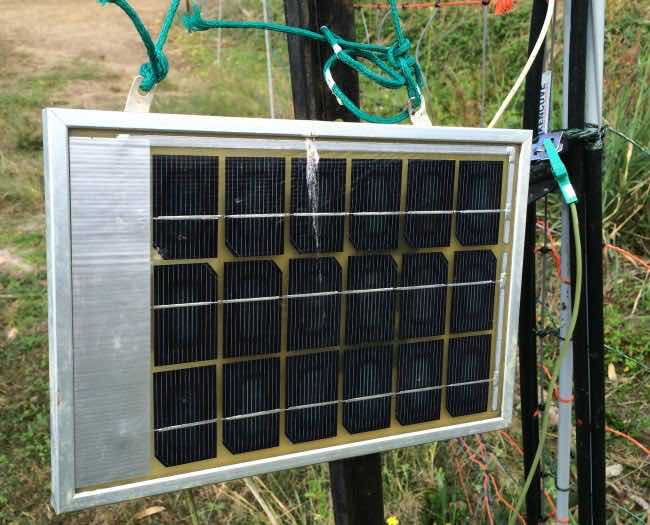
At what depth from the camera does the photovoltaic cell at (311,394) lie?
1.18 m

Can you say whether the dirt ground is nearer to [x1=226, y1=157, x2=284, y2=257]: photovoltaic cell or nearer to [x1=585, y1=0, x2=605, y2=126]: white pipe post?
[x1=585, y1=0, x2=605, y2=126]: white pipe post

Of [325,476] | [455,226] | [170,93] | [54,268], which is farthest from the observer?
[170,93]

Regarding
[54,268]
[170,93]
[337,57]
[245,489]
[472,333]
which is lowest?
[245,489]

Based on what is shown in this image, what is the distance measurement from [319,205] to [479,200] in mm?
337

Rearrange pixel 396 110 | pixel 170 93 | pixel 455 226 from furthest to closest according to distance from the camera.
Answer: pixel 170 93 < pixel 396 110 < pixel 455 226

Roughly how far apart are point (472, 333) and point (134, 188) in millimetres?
708

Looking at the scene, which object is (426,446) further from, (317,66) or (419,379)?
(317,66)

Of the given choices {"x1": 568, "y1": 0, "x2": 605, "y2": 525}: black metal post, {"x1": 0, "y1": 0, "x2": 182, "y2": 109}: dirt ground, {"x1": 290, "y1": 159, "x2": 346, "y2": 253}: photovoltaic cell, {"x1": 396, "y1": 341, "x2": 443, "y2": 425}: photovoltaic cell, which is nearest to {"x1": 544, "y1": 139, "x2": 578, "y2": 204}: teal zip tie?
{"x1": 568, "y1": 0, "x2": 605, "y2": 525}: black metal post

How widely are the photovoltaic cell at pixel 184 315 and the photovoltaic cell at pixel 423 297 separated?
37cm

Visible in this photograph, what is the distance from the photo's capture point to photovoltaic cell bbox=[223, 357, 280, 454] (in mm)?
1132

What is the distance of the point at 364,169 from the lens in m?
1.16

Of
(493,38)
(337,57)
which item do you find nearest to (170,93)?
(493,38)

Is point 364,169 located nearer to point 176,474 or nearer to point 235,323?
point 235,323

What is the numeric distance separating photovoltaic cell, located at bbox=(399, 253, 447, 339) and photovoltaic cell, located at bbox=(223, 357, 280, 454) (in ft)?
0.88
